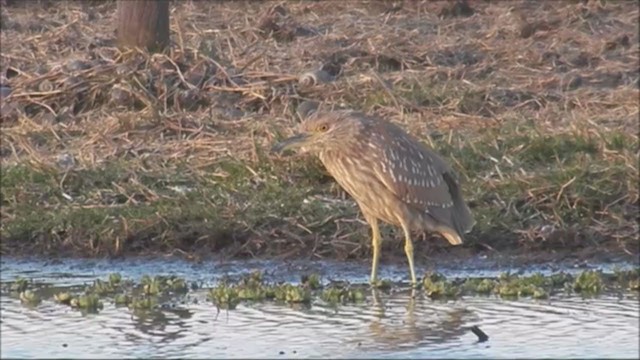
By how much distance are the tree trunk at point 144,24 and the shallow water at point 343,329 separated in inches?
220

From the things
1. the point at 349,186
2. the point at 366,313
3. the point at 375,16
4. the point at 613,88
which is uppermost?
the point at 375,16

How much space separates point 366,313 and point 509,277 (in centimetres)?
116

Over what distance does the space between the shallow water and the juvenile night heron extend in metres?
0.75

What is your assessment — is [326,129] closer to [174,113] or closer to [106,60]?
[174,113]

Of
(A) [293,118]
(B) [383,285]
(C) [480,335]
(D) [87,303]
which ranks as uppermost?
(A) [293,118]

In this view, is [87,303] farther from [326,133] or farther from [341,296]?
[326,133]

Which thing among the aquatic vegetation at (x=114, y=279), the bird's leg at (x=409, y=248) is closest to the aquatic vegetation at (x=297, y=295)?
the bird's leg at (x=409, y=248)

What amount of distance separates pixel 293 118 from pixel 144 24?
6.93ft

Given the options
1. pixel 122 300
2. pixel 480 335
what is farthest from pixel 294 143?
pixel 480 335

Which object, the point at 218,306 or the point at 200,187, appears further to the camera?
the point at 200,187

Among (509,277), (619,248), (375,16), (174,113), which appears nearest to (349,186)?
(509,277)

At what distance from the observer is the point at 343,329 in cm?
848

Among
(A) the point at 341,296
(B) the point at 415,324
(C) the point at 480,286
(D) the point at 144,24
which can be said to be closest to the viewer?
(B) the point at 415,324

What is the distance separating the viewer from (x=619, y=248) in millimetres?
10766
